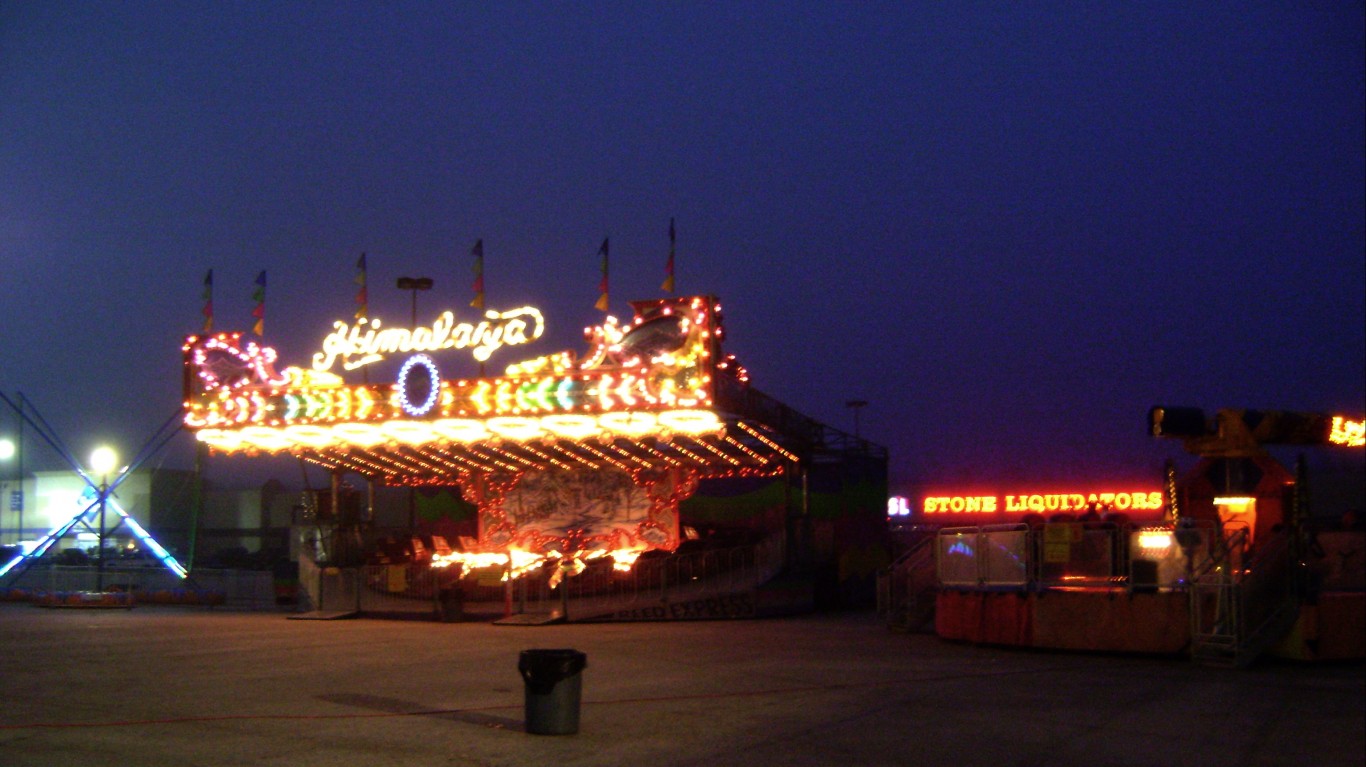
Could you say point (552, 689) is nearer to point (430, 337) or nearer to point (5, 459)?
point (430, 337)

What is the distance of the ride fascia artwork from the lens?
24.2m

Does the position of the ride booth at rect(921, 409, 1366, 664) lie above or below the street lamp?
below

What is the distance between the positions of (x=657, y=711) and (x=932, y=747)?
10.00 feet

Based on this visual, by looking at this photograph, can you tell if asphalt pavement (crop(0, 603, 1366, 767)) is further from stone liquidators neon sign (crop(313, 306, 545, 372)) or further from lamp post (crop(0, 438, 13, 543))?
lamp post (crop(0, 438, 13, 543))

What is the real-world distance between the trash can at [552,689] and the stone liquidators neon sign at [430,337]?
1463 centimetres

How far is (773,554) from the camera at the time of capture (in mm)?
30625

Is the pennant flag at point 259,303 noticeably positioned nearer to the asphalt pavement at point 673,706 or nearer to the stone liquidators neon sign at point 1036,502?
the asphalt pavement at point 673,706

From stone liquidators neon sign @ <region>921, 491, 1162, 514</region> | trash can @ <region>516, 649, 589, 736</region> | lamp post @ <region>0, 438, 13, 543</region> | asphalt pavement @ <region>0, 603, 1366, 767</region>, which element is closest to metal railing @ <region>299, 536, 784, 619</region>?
asphalt pavement @ <region>0, 603, 1366, 767</region>

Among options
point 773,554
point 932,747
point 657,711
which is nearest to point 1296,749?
point 932,747

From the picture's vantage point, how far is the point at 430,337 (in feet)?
85.6

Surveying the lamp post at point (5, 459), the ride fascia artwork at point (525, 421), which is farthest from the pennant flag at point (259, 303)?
the lamp post at point (5, 459)

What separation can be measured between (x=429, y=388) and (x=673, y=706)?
14997mm

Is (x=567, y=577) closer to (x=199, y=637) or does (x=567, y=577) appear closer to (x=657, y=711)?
(x=199, y=637)

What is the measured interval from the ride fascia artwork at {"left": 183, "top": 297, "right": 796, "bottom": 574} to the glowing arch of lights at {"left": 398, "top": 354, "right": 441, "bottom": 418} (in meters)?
0.03
